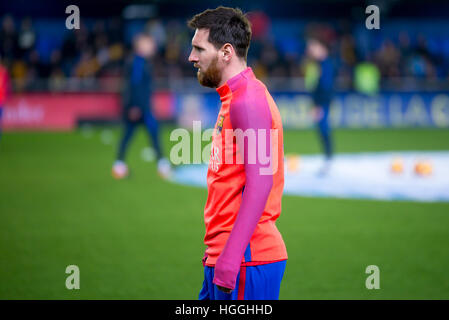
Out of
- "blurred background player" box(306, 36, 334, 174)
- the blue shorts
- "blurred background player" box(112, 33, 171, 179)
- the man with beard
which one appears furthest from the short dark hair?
"blurred background player" box(306, 36, 334, 174)

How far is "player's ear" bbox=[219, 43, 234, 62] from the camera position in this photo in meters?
2.91

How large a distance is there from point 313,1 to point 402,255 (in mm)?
25301

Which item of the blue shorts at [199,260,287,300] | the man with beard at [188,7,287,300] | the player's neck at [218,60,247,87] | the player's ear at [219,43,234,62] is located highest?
the player's ear at [219,43,234,62]

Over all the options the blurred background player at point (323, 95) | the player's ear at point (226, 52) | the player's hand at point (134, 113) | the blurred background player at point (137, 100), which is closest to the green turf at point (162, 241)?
the blurred background player at point (137, 100)

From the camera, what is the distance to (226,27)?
9.52 feet

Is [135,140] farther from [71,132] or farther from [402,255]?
[402,255]

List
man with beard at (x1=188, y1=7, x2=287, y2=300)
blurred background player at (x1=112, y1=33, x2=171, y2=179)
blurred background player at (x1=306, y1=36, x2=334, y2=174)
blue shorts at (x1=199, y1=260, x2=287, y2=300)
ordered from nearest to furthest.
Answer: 1. man with beard at (x1=188, y1=7, x2=287, y2=300)
2. blue shorts at (x1=199, y1=260, x2=287, y2=300)
3. blurred background player at (x1=112, y1=33, x2=171, y2=179)
4. blurred background player at (x1=306, y1=36, x2=334, y2=174)

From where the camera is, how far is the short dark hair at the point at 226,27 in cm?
290

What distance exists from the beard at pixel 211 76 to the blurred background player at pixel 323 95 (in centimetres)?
928

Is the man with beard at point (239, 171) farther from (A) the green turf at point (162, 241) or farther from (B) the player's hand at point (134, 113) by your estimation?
(B) the player's hand at point (134, 113)

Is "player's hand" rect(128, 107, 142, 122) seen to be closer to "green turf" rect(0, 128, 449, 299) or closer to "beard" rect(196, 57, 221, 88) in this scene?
"green turf" rect(0, 128, 449, 299)

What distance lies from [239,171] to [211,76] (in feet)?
1.63

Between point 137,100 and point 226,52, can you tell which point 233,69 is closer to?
point 226,52

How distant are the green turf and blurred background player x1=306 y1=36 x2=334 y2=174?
2305mm
